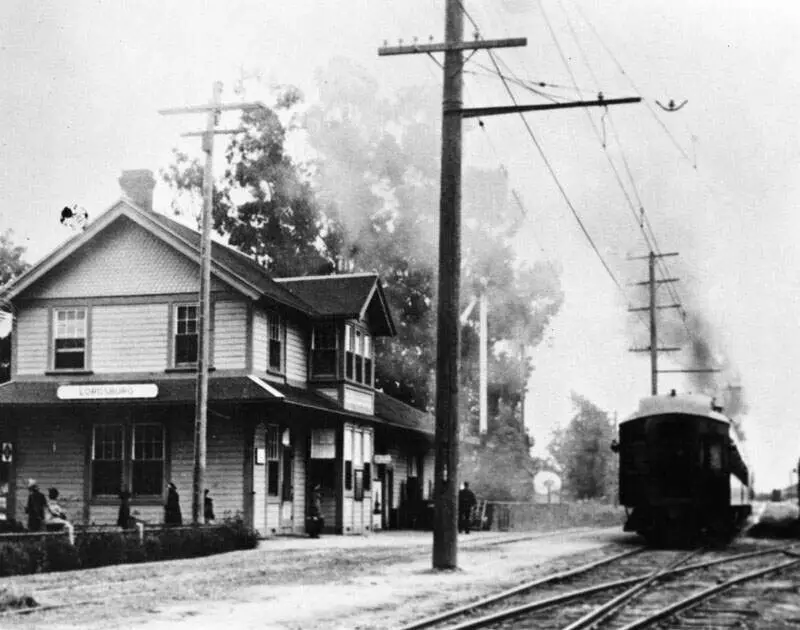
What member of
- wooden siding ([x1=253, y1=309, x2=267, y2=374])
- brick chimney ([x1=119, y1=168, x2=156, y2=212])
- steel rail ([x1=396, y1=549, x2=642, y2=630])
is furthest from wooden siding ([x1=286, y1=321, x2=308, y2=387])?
steel rail ([x1=396, y1=549, x2=642, y2=630])

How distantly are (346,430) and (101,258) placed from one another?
7861mm

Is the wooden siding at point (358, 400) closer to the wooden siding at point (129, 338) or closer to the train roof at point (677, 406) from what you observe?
the wooden siding at point (129, 338)

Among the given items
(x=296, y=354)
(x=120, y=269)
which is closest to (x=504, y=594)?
(x=120, y=269)

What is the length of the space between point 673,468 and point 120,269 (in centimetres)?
1415

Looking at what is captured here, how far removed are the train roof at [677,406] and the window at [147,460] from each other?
35.9 ft

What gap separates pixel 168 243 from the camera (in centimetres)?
2988

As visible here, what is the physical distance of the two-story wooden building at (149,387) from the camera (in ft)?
94.4

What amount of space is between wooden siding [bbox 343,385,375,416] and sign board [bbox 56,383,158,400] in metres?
6.30

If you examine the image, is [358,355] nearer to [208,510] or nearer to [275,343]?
[275,343]

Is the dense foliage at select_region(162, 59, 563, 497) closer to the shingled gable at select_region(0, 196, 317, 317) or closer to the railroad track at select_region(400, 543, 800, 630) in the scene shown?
the shingled gable at select_region(0, 196, 317, 317)

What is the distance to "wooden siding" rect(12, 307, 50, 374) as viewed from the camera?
30688 mm

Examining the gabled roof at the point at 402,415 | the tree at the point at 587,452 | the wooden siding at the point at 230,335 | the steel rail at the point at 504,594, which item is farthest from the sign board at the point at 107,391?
the tree at the point at 587,452

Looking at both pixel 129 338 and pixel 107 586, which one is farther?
pixel 129 338

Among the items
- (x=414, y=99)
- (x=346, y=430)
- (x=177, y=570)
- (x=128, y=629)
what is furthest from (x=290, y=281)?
(x=128, y=629)
